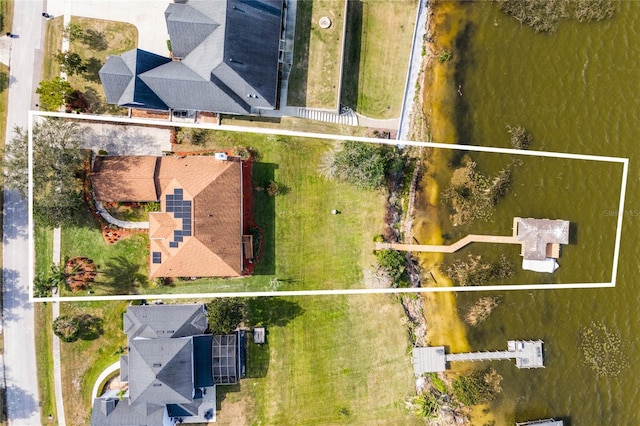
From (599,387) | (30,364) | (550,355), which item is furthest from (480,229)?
(30,364)

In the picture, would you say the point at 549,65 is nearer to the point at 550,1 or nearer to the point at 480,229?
the point at 550,1

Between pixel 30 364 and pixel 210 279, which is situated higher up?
pixel 210 279

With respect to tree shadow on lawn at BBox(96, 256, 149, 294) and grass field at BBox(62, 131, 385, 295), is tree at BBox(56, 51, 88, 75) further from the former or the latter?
tree shadow on lawn at BBox(96, 256, 149, 294)

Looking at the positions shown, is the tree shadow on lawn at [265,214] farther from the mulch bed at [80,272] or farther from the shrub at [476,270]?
the shrub at [476,270]

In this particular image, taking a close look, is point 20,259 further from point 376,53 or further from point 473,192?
point 473,192

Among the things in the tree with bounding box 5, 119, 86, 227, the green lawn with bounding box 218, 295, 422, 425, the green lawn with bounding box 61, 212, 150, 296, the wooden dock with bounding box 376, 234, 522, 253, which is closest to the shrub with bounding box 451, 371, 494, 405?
the green lawn with bounding box 218, 295, 422, 425

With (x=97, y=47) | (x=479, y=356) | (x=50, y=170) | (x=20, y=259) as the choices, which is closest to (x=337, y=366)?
(x=479, y=356)
